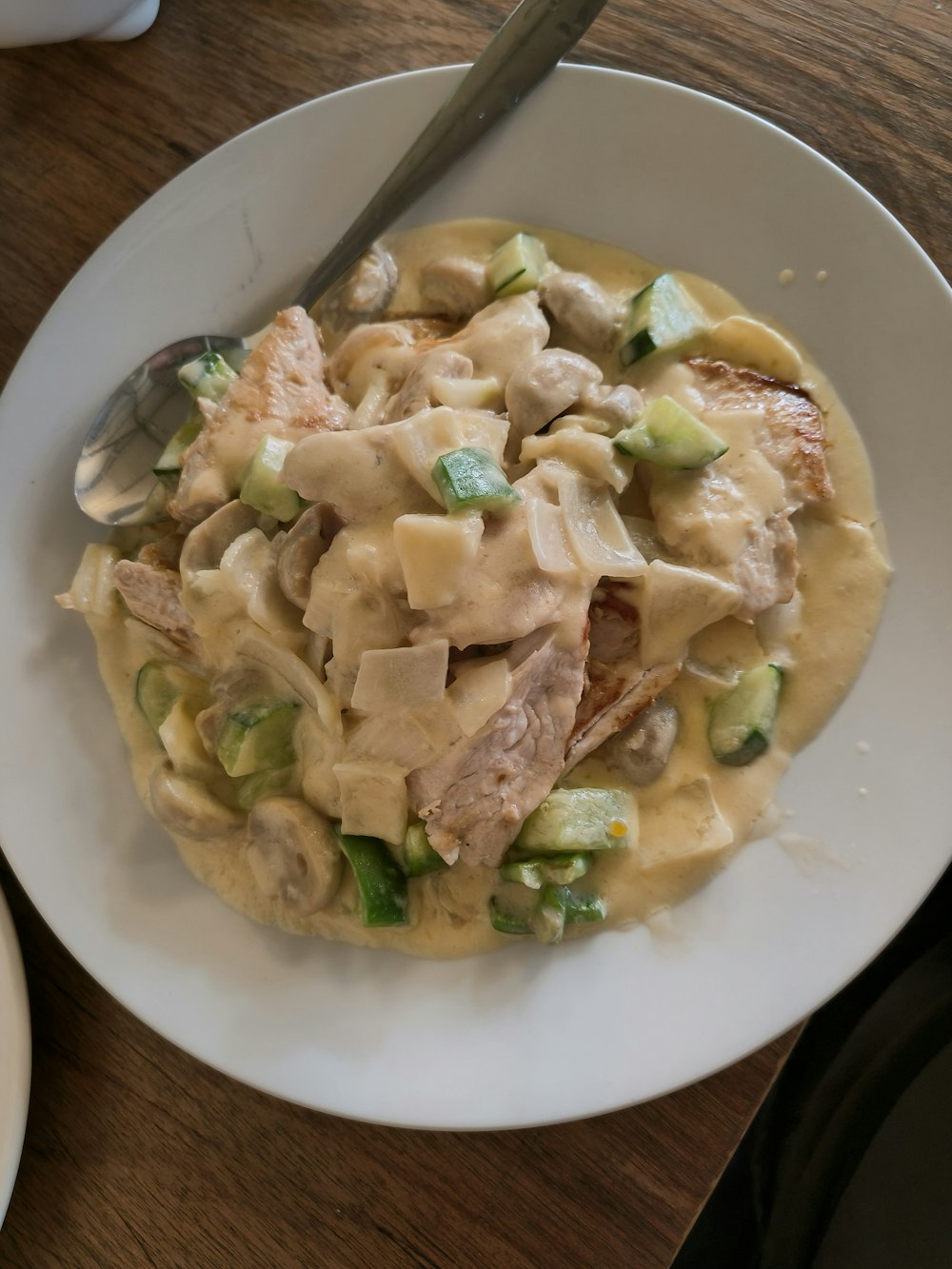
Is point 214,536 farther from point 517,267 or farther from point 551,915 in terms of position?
point 551,915

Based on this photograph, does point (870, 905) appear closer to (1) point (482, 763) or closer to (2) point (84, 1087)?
(1) point (482, 763)

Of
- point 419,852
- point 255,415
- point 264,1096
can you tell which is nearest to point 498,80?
point 255,415

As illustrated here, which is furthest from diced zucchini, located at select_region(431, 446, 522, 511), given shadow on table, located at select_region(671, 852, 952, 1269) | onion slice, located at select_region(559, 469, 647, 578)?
shadow on table, located at select_region(671, 852, 952, 1269)

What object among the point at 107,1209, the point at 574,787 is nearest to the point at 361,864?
the point at 574,787

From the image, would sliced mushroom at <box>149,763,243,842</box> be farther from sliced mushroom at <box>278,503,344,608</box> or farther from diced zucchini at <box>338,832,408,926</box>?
sliced mushroom at <box>278,503,344,608</box>

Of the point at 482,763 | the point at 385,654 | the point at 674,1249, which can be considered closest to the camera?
the point at 385,654

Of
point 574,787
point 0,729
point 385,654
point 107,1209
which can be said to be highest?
point 385,654

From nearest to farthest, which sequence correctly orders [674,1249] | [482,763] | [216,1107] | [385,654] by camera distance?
[385,654], [482,763], [674,1249], [216,1107]
